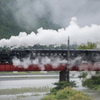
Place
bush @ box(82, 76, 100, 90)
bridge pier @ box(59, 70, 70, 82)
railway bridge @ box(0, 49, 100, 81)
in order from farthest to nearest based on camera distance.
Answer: bush @ box(82, 76, 100, 90) < bridge pier @ box(59, 70, 70, 82) < railway bridge @ box(0, 49, 100, 81)

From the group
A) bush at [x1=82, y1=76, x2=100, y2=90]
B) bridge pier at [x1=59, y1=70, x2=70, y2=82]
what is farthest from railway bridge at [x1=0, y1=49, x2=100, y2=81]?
bush at [x1=82, y1=76, x2=100, y2=90]

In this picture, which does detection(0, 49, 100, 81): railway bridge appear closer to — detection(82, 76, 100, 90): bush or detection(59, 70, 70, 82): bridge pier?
detection(59, 70, 70, 82): bridge pier

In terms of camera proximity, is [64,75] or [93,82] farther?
[93,82]

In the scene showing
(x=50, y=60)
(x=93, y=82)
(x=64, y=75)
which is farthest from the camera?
(x=93, y=82)

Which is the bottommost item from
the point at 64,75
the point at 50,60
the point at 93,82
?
the point at 93,82

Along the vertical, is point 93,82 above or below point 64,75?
below

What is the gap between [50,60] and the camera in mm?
42375

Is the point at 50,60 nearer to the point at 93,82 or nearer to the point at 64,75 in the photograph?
the point at 64,75

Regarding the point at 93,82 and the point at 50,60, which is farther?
the point at 93,82

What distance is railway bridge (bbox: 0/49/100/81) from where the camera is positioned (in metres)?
40.7

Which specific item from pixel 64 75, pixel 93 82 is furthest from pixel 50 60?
pixel 93 82

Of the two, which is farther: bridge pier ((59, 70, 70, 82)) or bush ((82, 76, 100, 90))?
bush ((82, 76, 100, 90))

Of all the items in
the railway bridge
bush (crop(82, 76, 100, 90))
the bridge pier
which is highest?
the railway bridge

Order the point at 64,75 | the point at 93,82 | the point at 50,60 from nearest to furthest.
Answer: the point at 64,75 < the point at 50,60 < the point at 93,82
